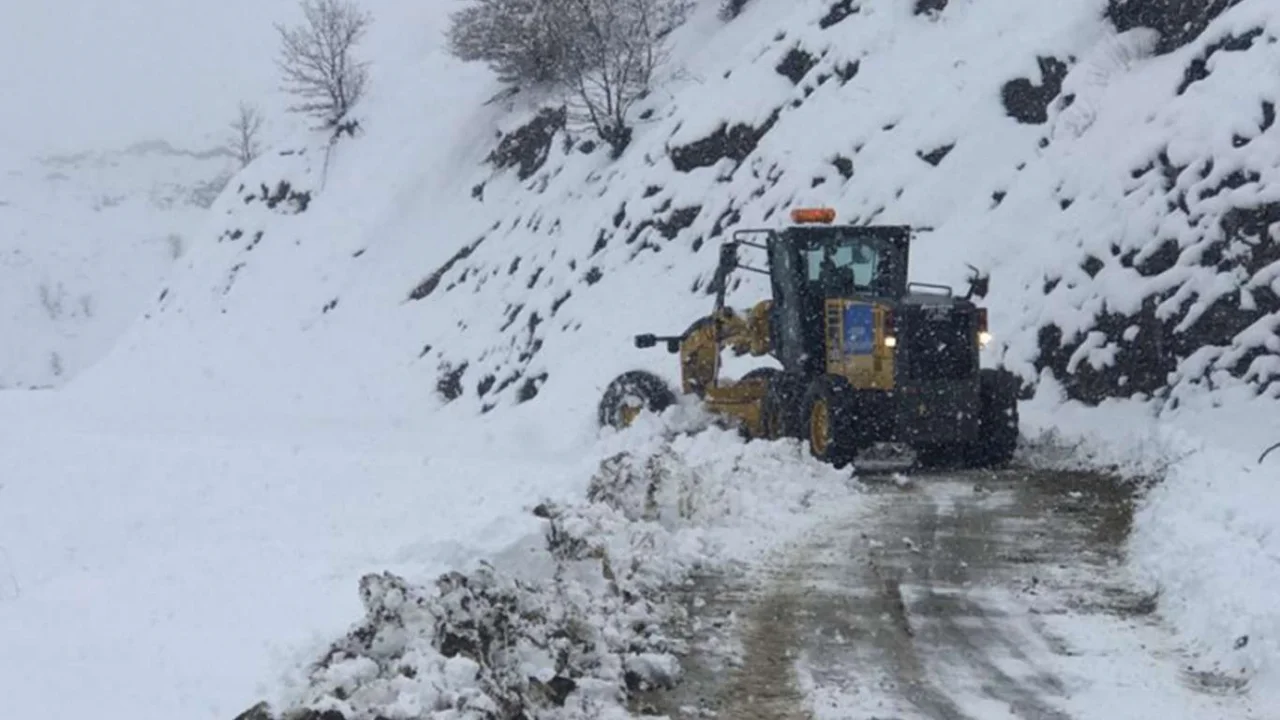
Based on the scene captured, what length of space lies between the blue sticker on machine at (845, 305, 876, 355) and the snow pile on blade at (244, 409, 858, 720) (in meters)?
3.33

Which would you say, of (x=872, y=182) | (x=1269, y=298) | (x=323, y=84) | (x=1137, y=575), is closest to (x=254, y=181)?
(x=323, y=84)

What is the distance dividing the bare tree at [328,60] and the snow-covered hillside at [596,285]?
157cm

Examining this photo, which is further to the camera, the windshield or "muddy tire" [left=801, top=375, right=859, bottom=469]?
the windshield

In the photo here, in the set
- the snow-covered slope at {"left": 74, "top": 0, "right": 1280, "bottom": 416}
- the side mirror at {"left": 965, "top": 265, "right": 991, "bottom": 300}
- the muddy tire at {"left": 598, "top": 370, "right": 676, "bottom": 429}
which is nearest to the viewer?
the snow-covered slope at {"left": 74, "top": 0, "right": 1280, "bottom": 416}

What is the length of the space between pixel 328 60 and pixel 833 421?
33.2m

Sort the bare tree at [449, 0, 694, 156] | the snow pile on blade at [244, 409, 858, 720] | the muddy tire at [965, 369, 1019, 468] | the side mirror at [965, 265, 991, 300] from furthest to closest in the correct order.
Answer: the bare tree at [449, 0, 694, 156]
the side mirror at [965, 265, 991, 300]
the muddy tire at [965, 369, 1019, 468]
the snow pile on blade at [244, 409, 858, 720]

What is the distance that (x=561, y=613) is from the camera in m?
6.86

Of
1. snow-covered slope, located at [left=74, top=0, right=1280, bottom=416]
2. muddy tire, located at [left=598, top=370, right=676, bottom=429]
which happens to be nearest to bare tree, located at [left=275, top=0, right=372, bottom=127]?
snow-covered slope, located at [left=74, top=0, right=1280, bottom=416]

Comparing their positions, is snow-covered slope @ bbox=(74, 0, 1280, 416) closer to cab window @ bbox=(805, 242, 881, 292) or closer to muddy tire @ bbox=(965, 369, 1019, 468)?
muddy tire @ bbox=(965, 369, 1019, 468)

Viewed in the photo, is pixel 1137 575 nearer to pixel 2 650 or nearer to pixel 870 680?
pixel 870 680

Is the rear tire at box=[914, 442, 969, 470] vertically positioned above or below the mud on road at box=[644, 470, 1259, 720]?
above

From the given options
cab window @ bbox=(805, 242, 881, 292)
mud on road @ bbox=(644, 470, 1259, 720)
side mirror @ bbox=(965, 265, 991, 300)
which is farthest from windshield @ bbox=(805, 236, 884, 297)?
mud on road @ bbox=(644, 470, 1259, 720)

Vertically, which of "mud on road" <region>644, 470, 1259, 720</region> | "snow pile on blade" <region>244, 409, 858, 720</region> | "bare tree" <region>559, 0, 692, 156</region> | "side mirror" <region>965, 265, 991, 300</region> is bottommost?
"mud on road" <region>644, 470, 1259, 720</region>

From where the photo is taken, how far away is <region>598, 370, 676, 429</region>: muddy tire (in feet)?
55.6
